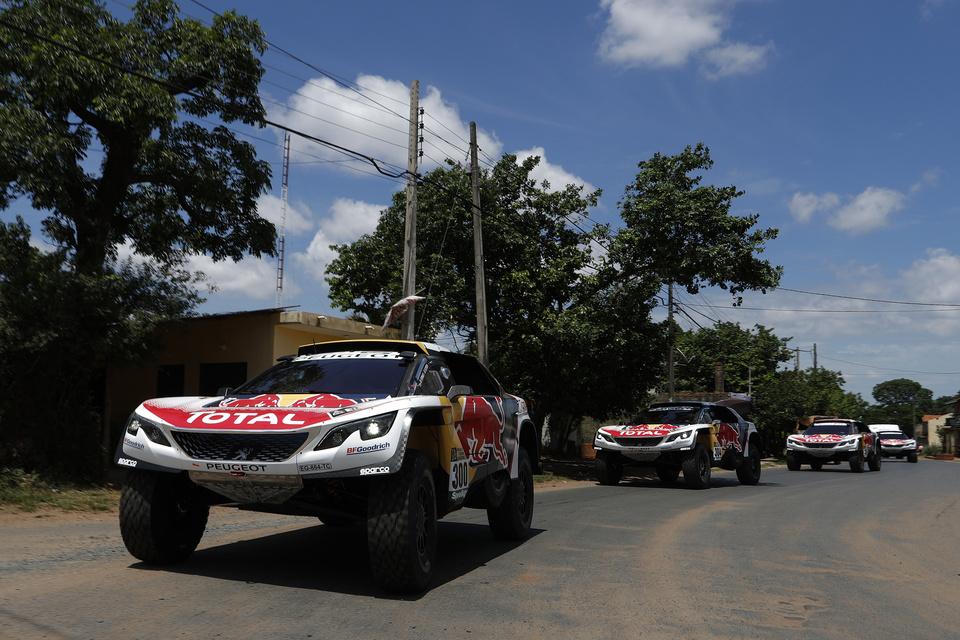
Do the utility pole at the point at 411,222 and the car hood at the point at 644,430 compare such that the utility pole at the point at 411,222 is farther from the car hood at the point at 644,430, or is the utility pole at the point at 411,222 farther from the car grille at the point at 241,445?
the car grille at the point at 241,445

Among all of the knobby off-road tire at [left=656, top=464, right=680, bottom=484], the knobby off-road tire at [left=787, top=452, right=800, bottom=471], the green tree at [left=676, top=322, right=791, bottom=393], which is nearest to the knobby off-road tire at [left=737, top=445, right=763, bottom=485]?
the knobby off-road tire at [left=656, top=464, right=680, bottom=484]

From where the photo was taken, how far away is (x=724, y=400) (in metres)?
37.9

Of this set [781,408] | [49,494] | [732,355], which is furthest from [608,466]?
[732,355]

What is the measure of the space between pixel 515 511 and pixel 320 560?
227 centimetres


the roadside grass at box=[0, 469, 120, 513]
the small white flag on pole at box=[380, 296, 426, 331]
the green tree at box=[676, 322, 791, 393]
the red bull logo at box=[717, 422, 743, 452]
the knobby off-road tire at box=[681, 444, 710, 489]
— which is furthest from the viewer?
the green tree at box=[676, 322, 791, 393]

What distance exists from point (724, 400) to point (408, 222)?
2547 centimetres

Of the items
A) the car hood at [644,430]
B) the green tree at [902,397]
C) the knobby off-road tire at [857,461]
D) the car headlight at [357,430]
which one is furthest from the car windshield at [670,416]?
the green tree at [902,397]

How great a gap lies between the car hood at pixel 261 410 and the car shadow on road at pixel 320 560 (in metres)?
1.22

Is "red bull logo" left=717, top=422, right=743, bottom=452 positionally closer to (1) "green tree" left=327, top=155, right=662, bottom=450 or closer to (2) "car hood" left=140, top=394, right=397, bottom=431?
(1) "green tree" left=327, top=155, right=662, bottom=450

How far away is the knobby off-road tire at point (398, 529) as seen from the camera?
5180mm

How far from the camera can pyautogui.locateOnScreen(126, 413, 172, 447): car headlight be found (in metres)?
5.56

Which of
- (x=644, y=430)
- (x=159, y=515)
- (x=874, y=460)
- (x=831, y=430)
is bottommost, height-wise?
(x=874, y=460)

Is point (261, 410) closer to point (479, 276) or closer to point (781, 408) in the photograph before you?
point (479, 276)

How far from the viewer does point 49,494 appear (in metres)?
10.7
